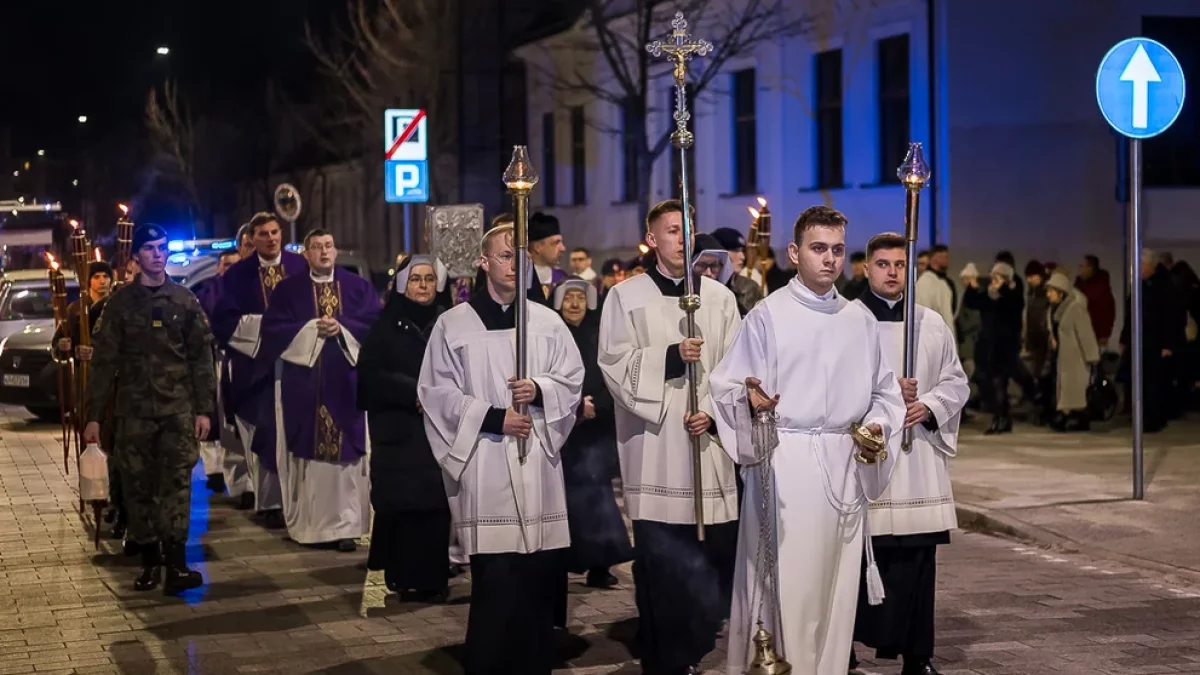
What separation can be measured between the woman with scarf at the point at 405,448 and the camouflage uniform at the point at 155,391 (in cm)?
97

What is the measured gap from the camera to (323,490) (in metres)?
12.3

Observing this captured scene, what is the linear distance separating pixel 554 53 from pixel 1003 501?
25.0m

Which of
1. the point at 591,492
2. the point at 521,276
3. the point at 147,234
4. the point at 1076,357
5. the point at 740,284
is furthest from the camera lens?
the point at 1076,357

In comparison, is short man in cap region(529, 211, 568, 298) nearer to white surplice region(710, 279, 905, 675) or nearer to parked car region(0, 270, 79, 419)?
white surplice region(710, 279, 905, 675)

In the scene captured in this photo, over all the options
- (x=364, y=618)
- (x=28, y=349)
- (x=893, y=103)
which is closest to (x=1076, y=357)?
(x=893, y=103)

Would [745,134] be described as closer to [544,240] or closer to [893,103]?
A: [893,103]

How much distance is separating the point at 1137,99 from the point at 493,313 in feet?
23.1

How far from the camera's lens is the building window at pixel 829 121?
2589 cm

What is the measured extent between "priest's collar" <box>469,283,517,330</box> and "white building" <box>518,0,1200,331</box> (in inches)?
636

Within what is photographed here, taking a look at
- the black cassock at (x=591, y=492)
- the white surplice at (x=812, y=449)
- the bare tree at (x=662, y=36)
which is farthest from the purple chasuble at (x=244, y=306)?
the bare tree at (x=662, y=36)

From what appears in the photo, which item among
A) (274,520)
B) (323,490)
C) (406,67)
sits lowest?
(274,520)

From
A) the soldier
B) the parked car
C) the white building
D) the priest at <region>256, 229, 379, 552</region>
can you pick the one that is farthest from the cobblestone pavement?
the white building

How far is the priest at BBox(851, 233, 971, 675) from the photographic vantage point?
7.87 meters

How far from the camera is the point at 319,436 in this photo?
40.5ft
